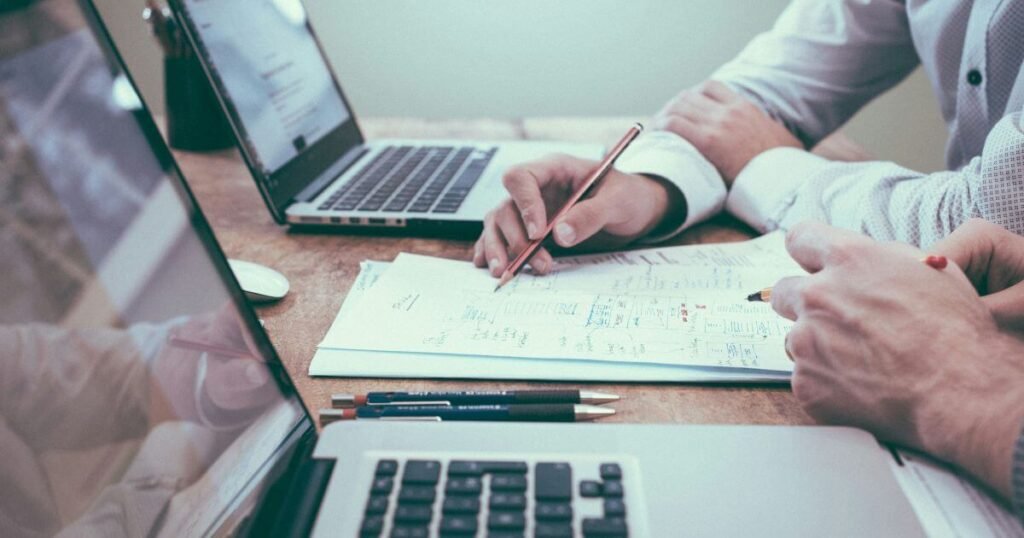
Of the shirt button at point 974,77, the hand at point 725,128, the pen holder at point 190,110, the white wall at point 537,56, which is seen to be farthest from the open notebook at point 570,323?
the white wall at point 537,56

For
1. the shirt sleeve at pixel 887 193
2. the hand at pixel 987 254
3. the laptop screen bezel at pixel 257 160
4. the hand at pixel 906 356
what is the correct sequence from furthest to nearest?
1. the laptop screen bezel at pixel 257 160
2. the shirt sleeve at pixel 887 193
3. the hand at pixel 987 254
4. the hand at pixel 906 356

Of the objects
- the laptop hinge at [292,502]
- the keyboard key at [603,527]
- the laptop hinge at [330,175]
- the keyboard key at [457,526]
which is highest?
the laptop hinge at [330,175]

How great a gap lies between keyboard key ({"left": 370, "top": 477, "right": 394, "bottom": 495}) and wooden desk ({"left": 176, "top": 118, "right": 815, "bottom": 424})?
14 cm

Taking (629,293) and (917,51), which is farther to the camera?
(917,51)

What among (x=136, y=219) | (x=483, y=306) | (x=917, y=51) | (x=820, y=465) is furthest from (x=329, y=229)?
(x=917, y=51)

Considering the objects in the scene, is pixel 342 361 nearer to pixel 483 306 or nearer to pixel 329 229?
pixel 483 306

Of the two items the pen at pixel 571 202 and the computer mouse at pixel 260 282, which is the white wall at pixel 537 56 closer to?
the pen at pixel 571 202

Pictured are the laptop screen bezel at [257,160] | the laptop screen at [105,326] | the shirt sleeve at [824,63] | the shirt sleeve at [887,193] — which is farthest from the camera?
the shirt sleeve at [824,63]

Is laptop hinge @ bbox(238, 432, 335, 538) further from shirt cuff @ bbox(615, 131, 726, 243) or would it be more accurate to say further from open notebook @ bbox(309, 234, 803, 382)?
shirt cuff @ bbox(615, 131, 726, 243)

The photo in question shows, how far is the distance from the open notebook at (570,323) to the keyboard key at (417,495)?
0.17 metres

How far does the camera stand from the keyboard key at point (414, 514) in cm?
37

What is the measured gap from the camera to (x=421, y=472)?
39cm

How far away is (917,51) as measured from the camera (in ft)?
3.44

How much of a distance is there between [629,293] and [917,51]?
0.69 metres
